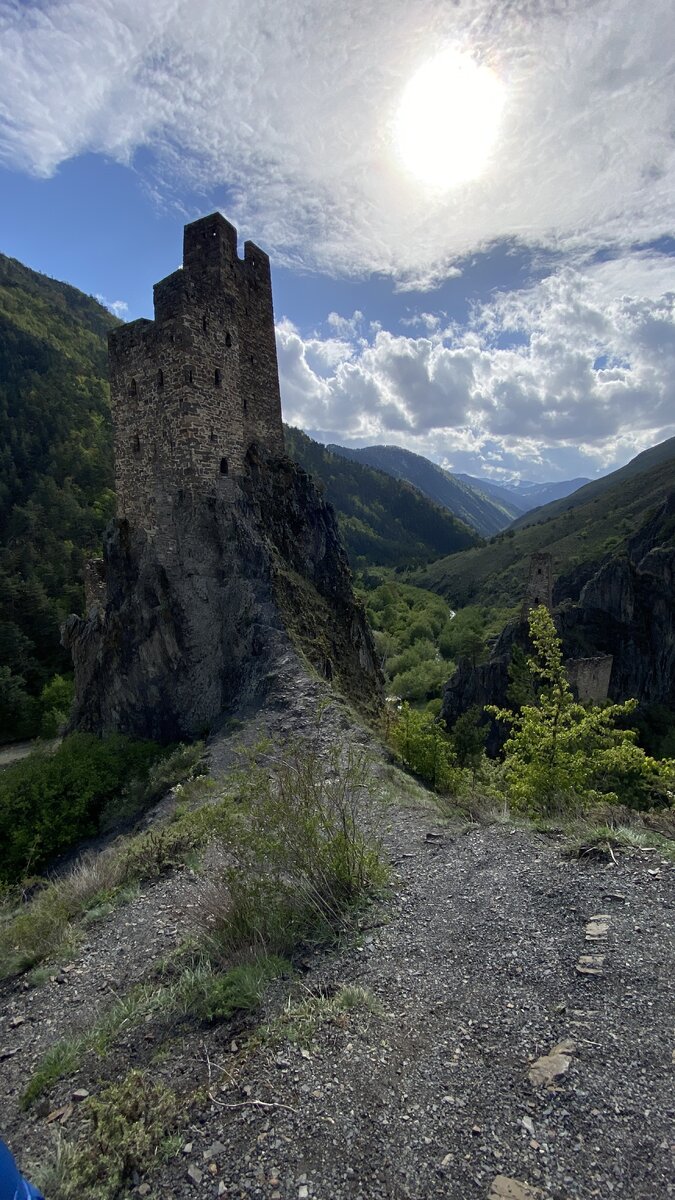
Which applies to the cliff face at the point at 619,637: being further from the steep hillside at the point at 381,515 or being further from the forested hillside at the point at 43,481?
the steep hillside at the point at 381,515

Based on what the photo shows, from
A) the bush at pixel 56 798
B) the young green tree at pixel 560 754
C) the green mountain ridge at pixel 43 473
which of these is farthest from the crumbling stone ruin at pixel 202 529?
the green mountain ridge at pixel 43 473

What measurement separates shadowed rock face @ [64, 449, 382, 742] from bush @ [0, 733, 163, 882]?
1433 millimetres

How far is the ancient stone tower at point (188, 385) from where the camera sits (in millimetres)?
16359

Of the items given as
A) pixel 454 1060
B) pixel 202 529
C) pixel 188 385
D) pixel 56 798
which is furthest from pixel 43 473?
pixel 454 1060

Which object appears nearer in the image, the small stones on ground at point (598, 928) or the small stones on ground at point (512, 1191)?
the small stones on ground at point (512, 1191)

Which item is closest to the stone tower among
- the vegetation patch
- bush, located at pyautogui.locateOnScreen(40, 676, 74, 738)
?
bush, located at pyautogui.locateOnScreen(40, 676, 74, 738)

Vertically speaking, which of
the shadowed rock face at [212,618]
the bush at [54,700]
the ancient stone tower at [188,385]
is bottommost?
the bush at [54,700]

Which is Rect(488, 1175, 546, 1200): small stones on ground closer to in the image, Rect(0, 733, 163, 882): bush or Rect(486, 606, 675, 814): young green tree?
Rect(486, 606, 675, 814): young green tree

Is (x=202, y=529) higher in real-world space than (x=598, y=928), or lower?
higher

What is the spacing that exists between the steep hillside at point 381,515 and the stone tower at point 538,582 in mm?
116112

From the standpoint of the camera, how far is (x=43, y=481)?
71750mm

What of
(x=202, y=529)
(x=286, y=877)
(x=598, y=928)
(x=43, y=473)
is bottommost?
(x=598, y=928)

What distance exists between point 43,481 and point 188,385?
6461 cm

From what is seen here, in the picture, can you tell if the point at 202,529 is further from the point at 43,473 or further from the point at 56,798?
the point at 43,473
